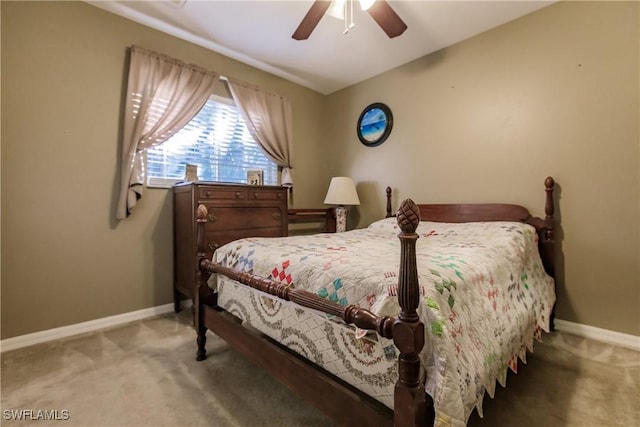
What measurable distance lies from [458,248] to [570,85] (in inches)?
69.7

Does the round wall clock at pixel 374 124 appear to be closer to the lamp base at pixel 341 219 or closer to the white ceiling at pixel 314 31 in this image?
the white ceiling at pixel 314 31

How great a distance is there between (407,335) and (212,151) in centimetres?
→ 273

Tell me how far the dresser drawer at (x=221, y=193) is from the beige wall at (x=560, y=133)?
1.80 metres

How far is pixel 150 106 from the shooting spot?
246cm

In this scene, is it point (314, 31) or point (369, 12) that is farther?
point (314, 31)

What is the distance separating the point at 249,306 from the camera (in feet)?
5.07

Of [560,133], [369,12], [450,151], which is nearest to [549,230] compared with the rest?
[560,133]

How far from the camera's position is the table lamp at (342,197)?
11.0 feet

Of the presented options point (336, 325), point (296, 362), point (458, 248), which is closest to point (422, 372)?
point (336, 325)

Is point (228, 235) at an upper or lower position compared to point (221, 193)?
lower

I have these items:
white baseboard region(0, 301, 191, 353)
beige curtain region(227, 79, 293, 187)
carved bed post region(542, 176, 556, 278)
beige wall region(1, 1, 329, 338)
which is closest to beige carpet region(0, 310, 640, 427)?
white baseboard region(0, 301, 191, 353)

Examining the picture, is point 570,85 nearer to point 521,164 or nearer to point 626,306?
point 521,164

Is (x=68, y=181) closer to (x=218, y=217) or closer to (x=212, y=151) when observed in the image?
(x=218, y=217)

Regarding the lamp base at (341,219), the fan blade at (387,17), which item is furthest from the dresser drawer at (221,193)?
the fan blade at (387,17)
